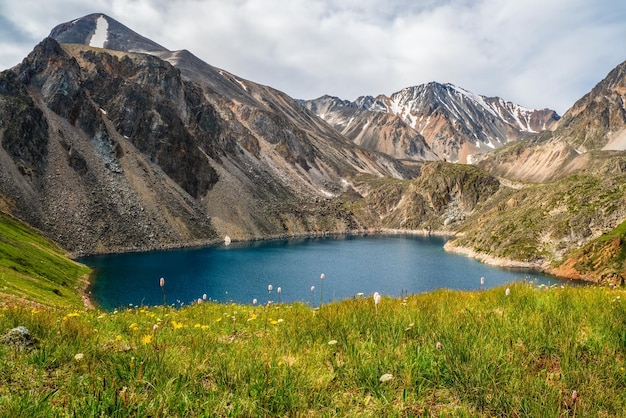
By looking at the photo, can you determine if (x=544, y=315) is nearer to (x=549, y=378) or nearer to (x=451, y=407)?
(x=549, y=378)

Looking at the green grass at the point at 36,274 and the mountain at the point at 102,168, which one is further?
the mountain at the point at 102,168

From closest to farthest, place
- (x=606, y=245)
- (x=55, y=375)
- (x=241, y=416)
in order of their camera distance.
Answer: (x=241, y=416) → (x=55, y=375) → (x=606, y=245)

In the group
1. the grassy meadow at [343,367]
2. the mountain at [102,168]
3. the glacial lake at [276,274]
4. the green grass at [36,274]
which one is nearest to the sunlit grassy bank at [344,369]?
the grassy meadow at [343,367]

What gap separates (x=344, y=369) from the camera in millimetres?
5953

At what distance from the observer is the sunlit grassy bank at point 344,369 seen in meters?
4.85

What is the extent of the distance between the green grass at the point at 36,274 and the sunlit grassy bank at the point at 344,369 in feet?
136

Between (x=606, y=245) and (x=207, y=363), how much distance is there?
316 feet

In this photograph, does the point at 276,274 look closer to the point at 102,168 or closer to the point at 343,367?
the point at 102,168

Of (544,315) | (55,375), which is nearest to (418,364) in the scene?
(544,315)

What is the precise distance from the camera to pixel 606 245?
82.0 meters

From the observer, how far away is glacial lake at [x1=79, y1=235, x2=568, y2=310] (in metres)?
73.4

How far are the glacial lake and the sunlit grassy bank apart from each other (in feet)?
164

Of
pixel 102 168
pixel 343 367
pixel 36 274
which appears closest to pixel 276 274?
pixel 36 274

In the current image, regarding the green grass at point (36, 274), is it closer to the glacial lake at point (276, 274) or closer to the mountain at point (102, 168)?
the glacial lake at point (276, 274)
